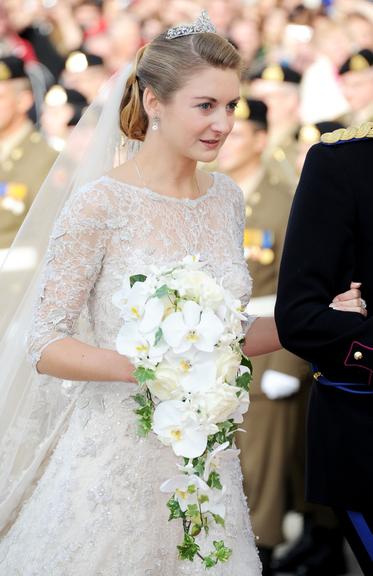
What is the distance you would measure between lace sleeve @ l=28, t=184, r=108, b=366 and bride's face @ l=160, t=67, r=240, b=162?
29cm

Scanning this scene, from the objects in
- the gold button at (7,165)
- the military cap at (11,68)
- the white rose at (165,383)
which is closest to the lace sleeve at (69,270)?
the white rose at (165,383)

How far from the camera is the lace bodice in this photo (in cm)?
297

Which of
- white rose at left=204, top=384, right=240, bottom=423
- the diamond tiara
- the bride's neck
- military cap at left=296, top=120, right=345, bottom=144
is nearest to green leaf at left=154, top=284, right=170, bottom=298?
white rose at left=204, top=384, right=240, bottom=423

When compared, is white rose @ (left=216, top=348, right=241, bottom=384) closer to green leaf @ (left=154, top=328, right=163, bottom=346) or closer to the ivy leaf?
green leaf @ (left=154, top=328, right=163, bottom=346)

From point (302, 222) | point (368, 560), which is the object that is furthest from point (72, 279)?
point (368, 560)

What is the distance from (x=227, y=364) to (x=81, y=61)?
4242 mm

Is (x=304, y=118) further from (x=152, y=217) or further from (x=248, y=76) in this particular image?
(x=152, y=217)

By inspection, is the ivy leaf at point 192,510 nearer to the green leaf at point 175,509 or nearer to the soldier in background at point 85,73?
the green leaf at point 175,509

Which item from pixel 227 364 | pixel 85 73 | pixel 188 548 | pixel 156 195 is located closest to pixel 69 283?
pixel 156 195

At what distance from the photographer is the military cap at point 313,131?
5270 mm

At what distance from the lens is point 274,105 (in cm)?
575

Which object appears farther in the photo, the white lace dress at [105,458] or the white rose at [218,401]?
the white lace dress at [105,458]

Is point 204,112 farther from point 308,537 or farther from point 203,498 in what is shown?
point 308,537

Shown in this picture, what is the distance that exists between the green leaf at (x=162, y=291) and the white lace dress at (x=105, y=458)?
1.72 feet
